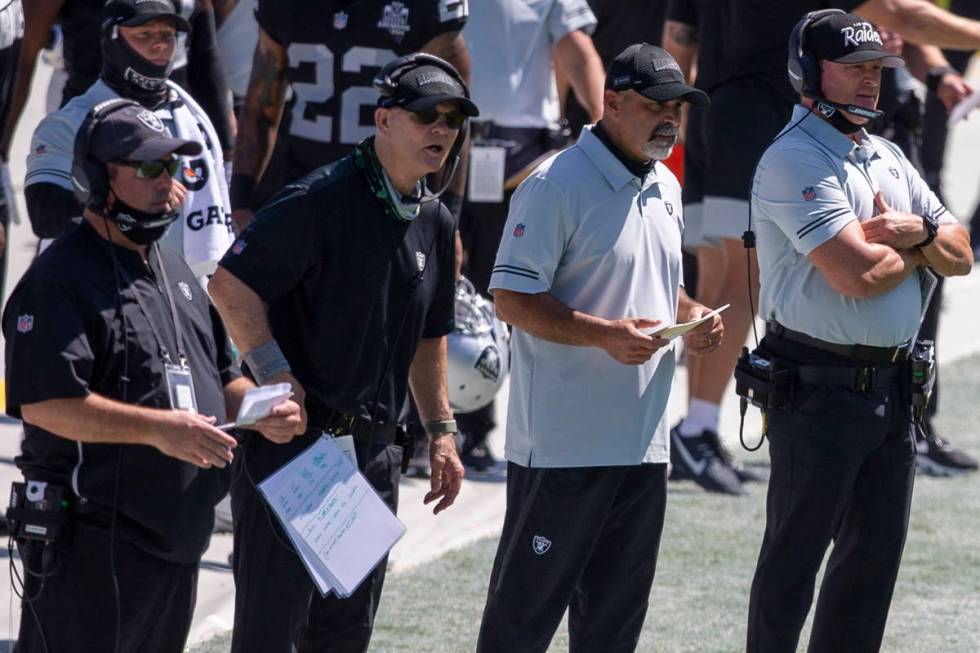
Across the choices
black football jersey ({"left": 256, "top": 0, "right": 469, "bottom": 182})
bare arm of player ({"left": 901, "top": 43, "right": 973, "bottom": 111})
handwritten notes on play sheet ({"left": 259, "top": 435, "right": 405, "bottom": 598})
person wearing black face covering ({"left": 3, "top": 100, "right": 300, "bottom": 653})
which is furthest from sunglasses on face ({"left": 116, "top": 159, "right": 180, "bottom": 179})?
bare arm of player ({"left": 901, "top": 43, "right": 973, "bottom": 111})

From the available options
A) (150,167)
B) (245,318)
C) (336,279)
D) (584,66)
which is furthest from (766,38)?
(150,167)

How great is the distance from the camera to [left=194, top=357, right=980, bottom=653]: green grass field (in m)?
6.06

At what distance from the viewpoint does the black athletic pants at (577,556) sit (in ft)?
15.7

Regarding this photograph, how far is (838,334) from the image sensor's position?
504 cm

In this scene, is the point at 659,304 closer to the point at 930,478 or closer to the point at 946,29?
the point at 946,29

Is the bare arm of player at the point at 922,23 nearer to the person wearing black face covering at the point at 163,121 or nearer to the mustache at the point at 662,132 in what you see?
the mustache at the point at 662,132

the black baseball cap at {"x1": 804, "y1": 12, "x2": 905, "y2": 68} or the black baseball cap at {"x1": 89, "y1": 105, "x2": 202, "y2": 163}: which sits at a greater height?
the black baseball cap at {"x1": 804, "y1": 12, "x2": 905, "y2": 68}

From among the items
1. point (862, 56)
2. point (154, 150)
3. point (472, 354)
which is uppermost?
point (862, 56)

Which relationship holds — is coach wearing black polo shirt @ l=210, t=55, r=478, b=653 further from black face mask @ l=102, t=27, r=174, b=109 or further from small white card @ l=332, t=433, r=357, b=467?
black face mask @ l=102, t=27, r=174, b=109

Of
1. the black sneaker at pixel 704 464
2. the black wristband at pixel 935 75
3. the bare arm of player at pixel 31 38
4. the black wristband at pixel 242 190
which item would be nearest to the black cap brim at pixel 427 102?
the black wristband at pixel 242 190

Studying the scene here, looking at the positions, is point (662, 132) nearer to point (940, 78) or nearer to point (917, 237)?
point (917, 237)

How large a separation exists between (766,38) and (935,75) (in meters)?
1.05

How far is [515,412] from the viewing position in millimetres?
4938

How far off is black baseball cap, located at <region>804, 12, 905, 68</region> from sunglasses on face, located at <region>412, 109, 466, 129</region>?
3.92 ft
